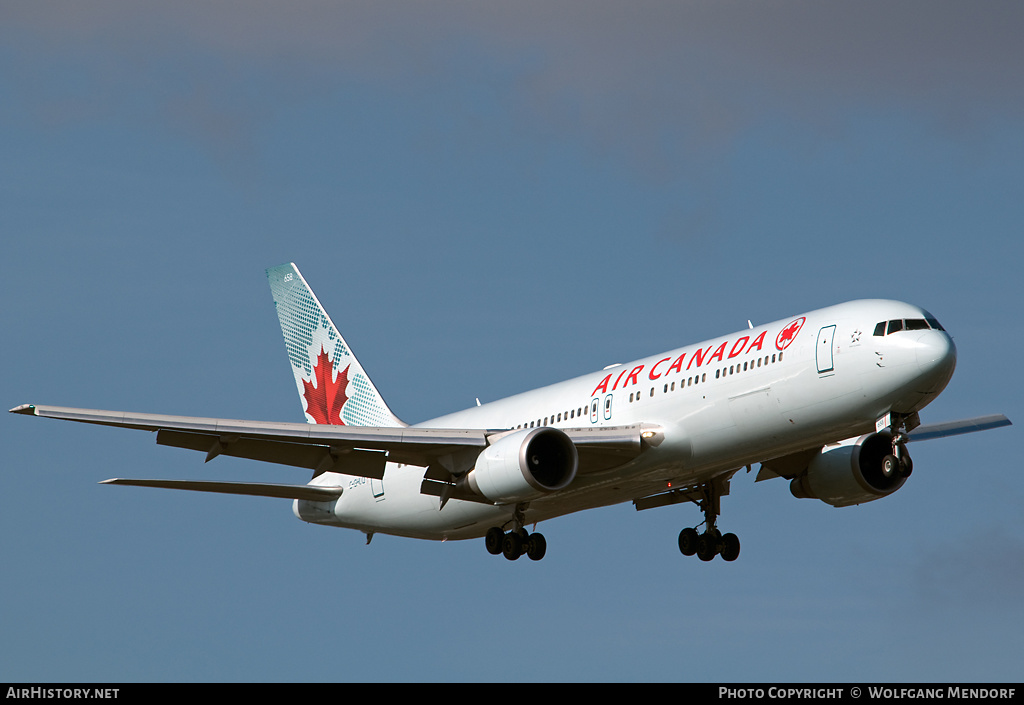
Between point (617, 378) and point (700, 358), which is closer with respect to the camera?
point (700, 358)

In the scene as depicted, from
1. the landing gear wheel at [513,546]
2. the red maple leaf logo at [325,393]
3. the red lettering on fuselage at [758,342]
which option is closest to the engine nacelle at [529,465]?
the landing gear wheel at [513,546]

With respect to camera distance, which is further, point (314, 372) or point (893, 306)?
point (314, 372)

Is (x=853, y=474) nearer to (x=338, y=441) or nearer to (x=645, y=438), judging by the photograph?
(x=645, y=438)

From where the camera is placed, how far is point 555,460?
116ft

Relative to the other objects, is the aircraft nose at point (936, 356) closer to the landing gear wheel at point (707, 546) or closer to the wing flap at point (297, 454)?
the landing gear wheel at point (707, 546)

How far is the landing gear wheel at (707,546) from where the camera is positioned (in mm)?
39969

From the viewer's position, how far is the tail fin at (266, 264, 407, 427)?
46.4m

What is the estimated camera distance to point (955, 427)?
4278 cm

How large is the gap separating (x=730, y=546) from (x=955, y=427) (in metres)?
8.05

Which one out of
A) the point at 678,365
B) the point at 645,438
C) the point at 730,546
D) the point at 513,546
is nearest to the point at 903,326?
the point at 678,365
